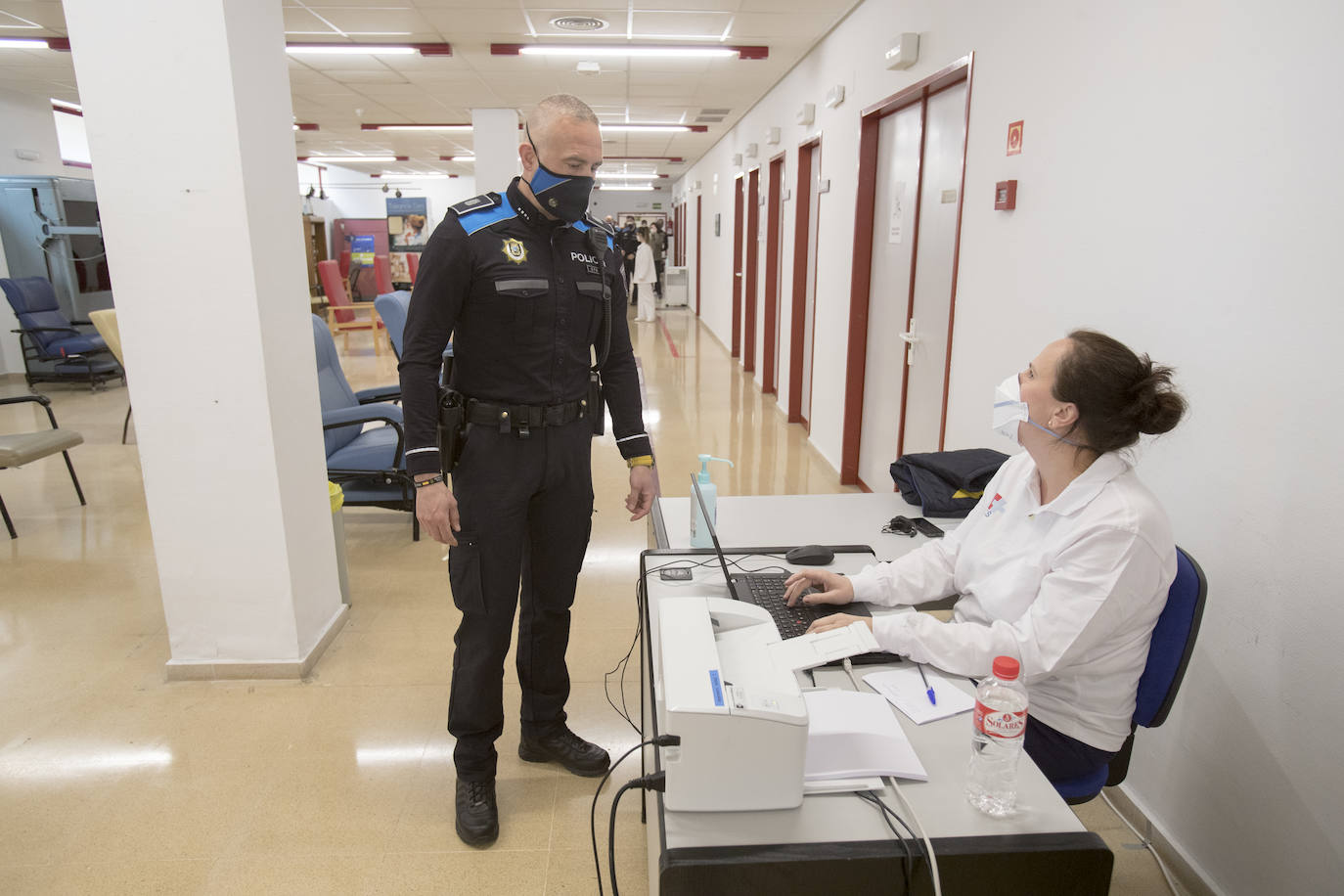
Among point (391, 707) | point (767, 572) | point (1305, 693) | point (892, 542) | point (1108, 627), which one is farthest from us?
point (391, 707)

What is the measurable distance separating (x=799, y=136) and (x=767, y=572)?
5.28m

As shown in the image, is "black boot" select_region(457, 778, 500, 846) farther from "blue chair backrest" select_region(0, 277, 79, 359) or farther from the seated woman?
"blue chair backrest" select_region(0, 277, 79, 359)

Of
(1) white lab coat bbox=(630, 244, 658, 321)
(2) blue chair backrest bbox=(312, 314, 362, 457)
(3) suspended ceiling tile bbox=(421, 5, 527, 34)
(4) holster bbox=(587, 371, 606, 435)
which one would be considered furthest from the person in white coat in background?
(4) holster bbox=(587, 371, 606, 435)

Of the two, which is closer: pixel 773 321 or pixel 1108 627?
pixel 1108 627

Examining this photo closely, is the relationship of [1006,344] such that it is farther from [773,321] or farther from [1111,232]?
[773,321]

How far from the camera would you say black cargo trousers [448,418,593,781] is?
6.34ft

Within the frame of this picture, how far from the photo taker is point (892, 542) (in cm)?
217

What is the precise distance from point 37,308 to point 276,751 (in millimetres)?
7884

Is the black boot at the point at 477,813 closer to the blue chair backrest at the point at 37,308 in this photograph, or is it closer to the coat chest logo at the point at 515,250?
the coat chest logo at the point at 515,250

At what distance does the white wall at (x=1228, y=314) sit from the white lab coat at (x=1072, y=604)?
1.35 ft

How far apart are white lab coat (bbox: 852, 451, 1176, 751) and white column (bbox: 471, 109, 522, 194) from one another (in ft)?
27.5

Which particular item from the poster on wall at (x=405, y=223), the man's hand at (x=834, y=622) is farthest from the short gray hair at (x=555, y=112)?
the poster on wall at (x=405, y=223)

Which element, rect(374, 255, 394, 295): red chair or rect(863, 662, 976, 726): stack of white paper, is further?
rect(374, 255, 394, 295): red chair

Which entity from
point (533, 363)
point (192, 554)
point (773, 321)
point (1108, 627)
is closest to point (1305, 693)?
point (1108, 627)
